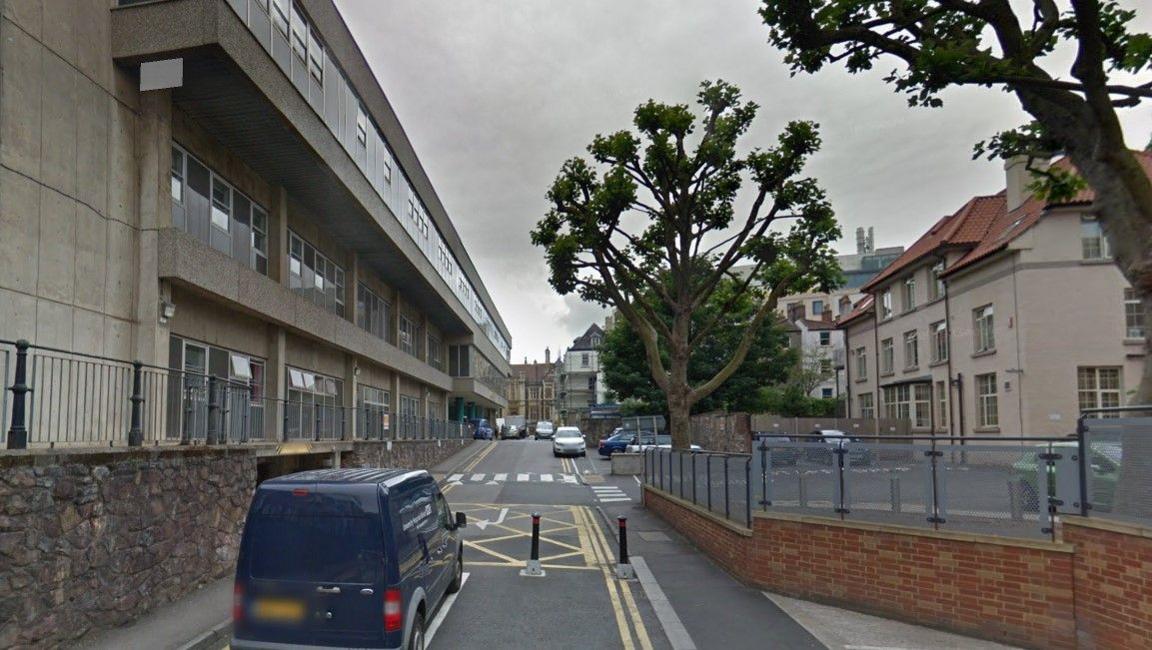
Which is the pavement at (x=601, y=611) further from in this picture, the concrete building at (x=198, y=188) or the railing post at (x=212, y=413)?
the concrete building at (x=198, y=188)

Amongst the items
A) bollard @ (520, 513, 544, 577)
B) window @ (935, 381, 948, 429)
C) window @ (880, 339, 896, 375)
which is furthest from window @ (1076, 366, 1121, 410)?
bollard @ (520, 513, 544, 577)

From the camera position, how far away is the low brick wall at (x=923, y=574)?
802cm

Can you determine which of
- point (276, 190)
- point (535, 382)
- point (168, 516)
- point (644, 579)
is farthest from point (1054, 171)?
point (535, 382)

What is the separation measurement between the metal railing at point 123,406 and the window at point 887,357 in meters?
29.6

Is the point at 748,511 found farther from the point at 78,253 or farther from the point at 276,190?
the point at 276,190

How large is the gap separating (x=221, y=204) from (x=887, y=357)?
33.5 m

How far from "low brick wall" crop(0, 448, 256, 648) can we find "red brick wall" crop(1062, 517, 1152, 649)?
9.70 m

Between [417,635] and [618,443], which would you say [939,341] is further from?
[417,635]

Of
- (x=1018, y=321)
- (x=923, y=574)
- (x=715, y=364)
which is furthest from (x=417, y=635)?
(x=715, y=364)

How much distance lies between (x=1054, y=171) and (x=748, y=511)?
6.29 meters

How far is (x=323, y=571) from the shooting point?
6559 millimetres

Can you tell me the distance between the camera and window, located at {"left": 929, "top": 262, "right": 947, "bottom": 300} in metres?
33.1

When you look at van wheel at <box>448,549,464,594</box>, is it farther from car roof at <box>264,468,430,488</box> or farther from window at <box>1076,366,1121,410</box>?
window at <box>1076,366,1121,410</box>

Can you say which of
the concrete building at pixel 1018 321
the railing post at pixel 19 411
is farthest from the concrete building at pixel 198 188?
the concrete building at pixel 1018 321
